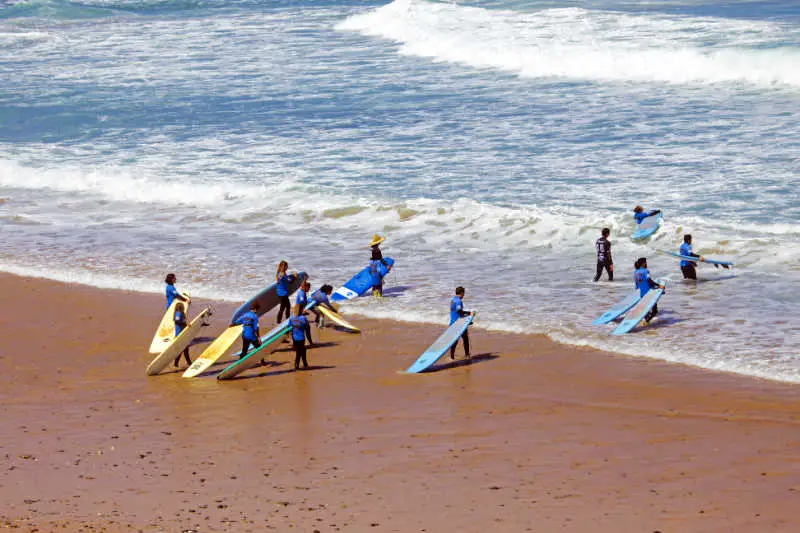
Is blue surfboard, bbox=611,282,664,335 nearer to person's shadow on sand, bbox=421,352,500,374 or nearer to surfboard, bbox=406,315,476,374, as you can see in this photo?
Result: person's shadow on sand, bbox=421,352,500,374

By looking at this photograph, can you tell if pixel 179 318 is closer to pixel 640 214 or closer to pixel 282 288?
pixel 282 288

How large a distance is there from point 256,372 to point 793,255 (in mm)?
10528

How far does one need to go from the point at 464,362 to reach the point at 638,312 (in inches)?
124

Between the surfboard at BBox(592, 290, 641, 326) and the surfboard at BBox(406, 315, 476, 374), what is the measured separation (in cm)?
242

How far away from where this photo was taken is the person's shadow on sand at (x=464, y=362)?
1519cm

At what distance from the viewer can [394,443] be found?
12320mm

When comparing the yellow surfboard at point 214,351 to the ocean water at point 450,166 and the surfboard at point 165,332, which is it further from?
the ocean water at point 450,166

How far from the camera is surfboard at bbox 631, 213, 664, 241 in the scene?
22552 millimetres

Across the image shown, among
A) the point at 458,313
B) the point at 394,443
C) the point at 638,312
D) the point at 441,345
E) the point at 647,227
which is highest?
the point at 647,227

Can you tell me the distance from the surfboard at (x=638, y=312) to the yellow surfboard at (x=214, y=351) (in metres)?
5.46

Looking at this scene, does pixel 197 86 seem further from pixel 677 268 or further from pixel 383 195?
pixel 677 268

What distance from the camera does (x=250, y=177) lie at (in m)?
29.9

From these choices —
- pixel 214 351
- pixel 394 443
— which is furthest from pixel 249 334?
pixel 394 443

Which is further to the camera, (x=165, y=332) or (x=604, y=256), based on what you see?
(x=604, y=256)
